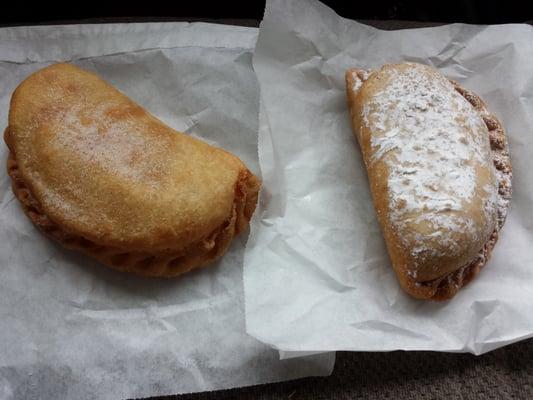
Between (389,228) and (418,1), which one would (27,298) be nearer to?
(389,228)

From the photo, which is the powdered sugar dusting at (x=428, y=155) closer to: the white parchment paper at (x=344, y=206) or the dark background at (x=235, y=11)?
the white parchment paper at (x=344, y=206)

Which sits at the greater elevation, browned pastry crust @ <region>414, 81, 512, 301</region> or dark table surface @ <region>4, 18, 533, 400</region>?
browned pastry crust @ <region>414, 81, 512, 301</region>

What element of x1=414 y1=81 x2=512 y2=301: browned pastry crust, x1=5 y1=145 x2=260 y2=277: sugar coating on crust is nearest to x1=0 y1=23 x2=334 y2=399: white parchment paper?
x1=5 y1=145 x2=260 y2=277: sugar coating on crust

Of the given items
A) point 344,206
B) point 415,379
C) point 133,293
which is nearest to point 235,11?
point 344,206

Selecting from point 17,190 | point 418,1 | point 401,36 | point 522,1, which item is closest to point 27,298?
point 17,190

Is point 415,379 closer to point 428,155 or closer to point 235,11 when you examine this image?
point 428,155

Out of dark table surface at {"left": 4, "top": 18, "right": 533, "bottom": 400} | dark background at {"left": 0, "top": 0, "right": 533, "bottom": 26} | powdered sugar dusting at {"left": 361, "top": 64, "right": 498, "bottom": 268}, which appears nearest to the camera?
powdered sugar dusting at {"left": 361, "top": 64, "right": 498, "bottom": 268}

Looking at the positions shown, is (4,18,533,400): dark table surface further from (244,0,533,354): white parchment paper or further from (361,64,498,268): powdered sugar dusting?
(361,64,498,268): powdered sugar dusting
